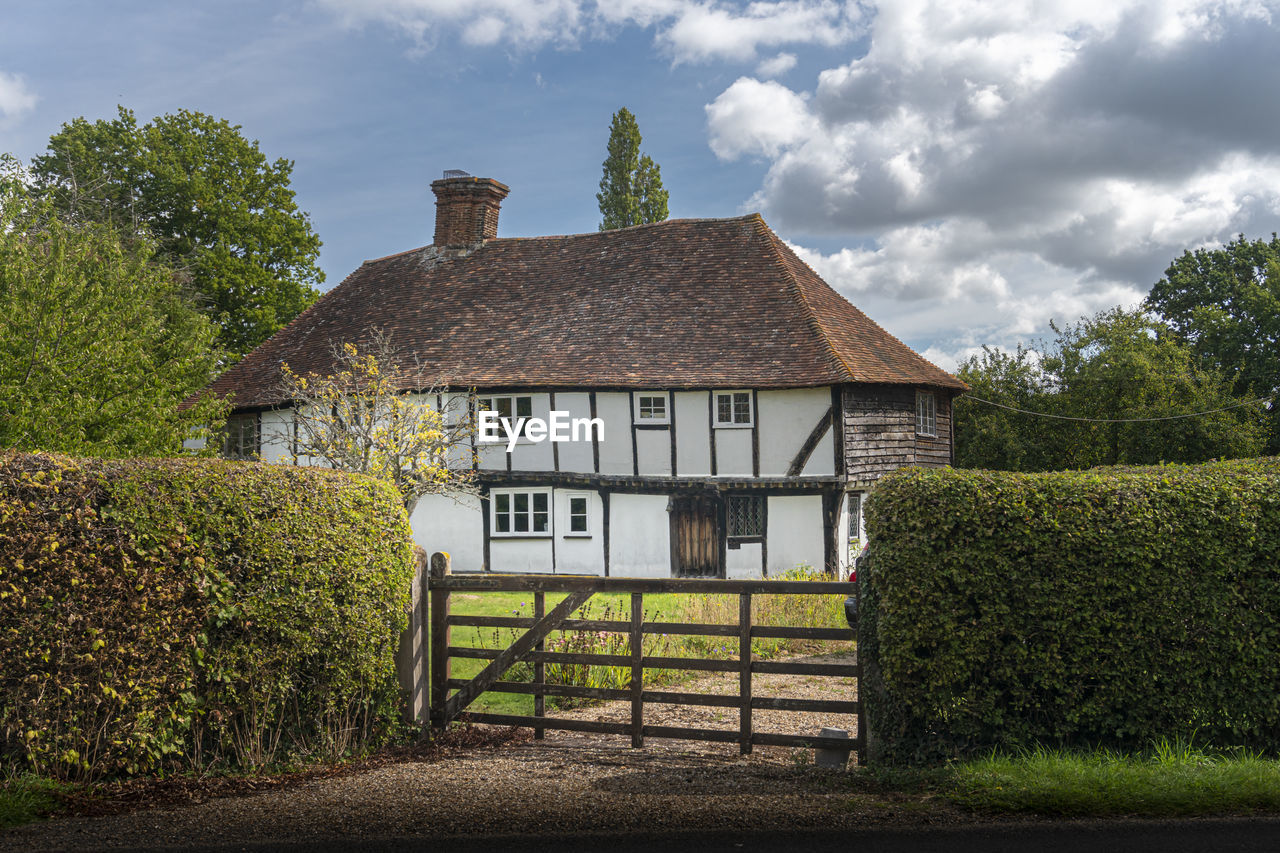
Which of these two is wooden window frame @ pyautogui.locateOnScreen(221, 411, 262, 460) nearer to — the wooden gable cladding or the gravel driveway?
the wooden gable cladding

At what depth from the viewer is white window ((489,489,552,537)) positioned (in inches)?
1049

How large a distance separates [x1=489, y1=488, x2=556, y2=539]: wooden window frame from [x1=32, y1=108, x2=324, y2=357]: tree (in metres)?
13.6

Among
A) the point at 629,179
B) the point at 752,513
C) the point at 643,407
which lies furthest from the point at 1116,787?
the point at 629,179

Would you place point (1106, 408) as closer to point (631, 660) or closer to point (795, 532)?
point (795, 532)

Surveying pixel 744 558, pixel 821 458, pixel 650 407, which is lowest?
pixel 744 558

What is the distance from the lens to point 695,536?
25.5 m

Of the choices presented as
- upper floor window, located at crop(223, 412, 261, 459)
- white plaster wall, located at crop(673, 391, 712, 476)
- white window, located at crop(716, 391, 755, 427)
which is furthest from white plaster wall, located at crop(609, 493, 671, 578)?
upper floor window, located at crop(223, 412, 261, 459)

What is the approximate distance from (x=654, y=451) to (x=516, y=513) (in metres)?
4.28

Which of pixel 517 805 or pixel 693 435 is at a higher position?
pixel 693 435

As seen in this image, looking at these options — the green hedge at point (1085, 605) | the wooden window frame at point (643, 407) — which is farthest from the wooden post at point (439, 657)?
the wooden window frame at point (643, 407)

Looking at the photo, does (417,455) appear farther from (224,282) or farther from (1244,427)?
(1244,427)

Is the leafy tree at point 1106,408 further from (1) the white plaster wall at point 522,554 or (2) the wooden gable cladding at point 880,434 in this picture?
(1) the white plaster wall at point 522,554

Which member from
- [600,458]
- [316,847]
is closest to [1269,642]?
[316,847]

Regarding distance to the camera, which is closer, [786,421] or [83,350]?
[83,350]
